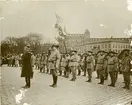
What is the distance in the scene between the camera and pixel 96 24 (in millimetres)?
5348

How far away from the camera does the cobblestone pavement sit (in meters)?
5.13

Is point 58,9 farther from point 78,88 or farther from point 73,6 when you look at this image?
point 78,88

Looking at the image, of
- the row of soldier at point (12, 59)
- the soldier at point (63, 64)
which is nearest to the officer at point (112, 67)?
the soldier at point (63, 64)

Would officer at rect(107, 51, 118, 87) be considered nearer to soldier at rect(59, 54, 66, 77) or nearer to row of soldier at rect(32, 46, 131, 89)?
row of soldier at rect(32, 46, 131, 89)

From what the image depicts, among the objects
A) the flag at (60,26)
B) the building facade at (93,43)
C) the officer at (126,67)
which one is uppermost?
the flag at (60,26)

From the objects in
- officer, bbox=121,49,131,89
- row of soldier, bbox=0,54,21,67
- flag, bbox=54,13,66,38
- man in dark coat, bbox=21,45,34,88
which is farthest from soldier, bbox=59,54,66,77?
officer, bbox=121,49,131,89

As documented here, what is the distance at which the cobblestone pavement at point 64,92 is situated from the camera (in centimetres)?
513

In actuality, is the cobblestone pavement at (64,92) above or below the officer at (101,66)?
below

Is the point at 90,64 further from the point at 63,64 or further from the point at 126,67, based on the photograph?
the point at 126,67

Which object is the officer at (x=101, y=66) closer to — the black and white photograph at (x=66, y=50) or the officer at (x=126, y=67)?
the black and white photograph at (x=66, y=50)

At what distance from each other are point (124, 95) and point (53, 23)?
1.45 m

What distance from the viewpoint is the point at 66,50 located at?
532cm

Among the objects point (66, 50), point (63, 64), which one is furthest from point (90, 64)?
point (66, 50)

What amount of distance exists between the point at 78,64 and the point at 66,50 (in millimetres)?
354
